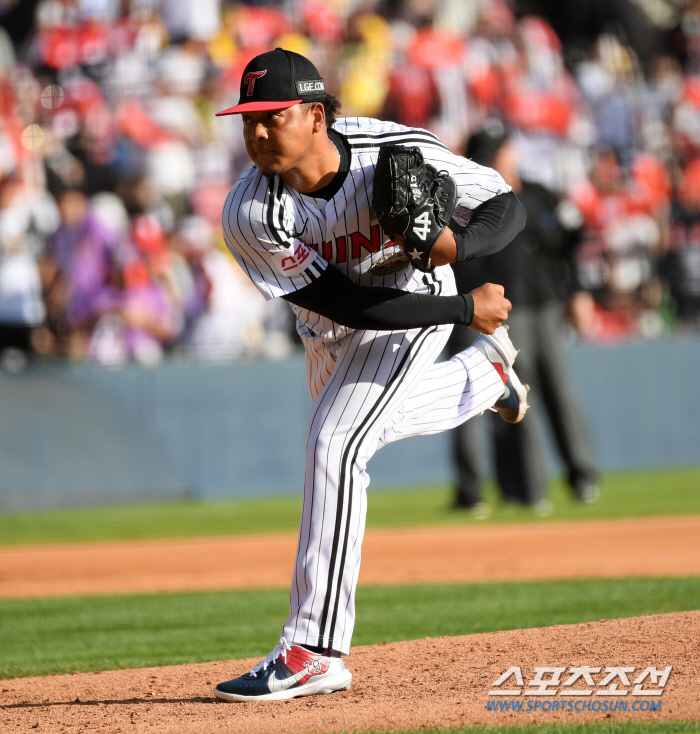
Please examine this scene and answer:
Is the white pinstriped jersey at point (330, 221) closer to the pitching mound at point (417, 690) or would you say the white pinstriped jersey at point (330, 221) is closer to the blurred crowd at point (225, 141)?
the pitching mound at point (417, 690)

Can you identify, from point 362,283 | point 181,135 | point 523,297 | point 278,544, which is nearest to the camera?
point 362,283

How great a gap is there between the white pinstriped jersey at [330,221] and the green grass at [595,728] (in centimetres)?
131

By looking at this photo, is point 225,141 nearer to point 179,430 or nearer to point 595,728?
point 179,430

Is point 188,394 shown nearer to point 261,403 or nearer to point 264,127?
point 261,403

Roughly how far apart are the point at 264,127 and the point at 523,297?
18.7ft

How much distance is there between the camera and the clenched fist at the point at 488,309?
10.7ft

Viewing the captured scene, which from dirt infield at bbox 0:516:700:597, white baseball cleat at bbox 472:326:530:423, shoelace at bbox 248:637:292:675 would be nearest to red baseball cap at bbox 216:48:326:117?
white baseball cleat at bbox 472:326:530:423

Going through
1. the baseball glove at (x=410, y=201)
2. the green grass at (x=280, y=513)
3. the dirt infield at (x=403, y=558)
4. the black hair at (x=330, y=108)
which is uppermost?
the black hair at (x=330, y=108)

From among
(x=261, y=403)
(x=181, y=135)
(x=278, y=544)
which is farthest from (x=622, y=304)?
(x=278, y=544)

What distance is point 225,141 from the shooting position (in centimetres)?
1208

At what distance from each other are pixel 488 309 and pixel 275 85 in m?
0.87

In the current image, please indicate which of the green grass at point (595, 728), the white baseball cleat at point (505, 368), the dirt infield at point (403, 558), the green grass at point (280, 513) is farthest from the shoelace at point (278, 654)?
the green grass at point (280, 513)

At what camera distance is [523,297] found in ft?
28.2

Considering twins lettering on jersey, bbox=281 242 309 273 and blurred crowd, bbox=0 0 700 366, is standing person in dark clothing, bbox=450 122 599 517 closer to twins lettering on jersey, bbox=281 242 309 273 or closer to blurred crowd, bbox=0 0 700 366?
blurred crowd, bbox=0 0 700 366
